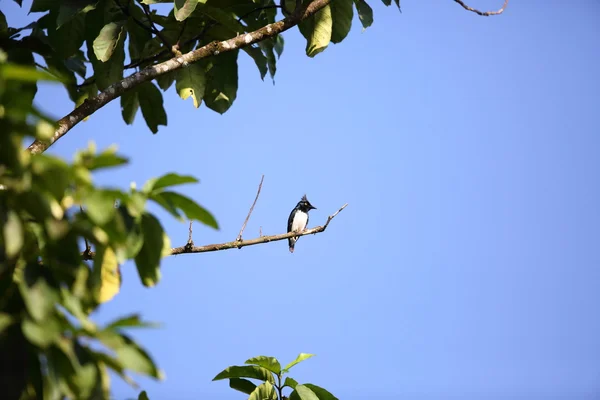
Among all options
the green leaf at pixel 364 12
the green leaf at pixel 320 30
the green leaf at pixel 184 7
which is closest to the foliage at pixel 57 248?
the green leaf at pixel 184 7

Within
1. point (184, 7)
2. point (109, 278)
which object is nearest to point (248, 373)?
point (109, 278)

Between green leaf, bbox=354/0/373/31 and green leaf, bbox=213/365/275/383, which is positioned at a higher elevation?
green leaf, bbox=354/0/373/31

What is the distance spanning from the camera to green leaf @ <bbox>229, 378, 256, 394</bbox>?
10.4 feet

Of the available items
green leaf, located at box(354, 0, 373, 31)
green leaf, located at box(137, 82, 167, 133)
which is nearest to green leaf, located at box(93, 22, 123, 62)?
green leaf, located at box(137, 82, 167, 133)

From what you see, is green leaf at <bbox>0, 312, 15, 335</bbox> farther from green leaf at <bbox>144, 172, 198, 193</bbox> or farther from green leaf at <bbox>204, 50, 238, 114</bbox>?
green leaf at <bbox>204, 50, 238, 114</bbox>

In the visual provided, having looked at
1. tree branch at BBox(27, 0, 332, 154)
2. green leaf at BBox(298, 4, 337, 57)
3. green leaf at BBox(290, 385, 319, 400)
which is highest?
green leaf at BBox(298, 4, 337, 57)

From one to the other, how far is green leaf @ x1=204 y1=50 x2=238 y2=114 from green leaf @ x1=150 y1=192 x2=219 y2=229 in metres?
3.10

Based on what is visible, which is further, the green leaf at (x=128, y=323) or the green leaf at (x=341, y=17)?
the green leaf at (x=341, y=17)

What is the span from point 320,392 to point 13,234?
187 cm

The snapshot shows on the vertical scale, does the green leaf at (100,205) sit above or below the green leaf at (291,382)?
below

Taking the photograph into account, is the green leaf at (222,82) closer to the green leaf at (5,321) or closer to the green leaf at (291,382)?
the green leaf at (291,382)

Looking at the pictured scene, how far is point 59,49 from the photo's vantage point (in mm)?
4566

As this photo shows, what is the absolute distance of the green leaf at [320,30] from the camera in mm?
4637

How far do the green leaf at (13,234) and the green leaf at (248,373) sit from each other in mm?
1620
